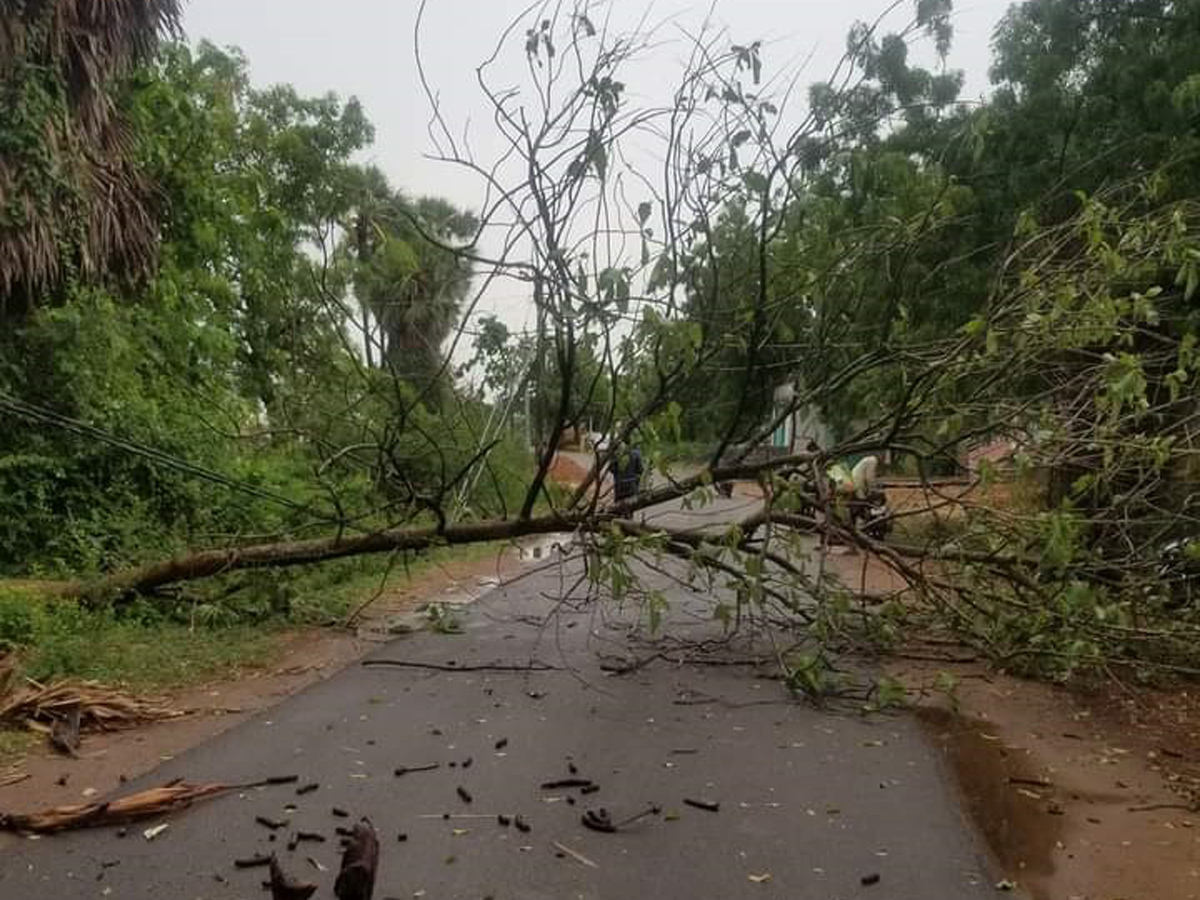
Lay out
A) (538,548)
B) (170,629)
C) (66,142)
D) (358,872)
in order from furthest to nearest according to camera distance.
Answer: (538,548) → (66,142) → (170,629) → (358,872)

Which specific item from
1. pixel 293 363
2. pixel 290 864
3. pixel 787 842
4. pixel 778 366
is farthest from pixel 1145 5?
pixel 290 864

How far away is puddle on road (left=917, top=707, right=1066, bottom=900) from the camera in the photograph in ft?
13.3

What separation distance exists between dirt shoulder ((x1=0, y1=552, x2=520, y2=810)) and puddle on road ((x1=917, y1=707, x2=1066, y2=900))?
3.80m

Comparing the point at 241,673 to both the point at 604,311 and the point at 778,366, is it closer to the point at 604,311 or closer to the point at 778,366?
the point at 604,311

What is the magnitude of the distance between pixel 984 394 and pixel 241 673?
5295 millimetres

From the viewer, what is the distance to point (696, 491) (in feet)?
23.7

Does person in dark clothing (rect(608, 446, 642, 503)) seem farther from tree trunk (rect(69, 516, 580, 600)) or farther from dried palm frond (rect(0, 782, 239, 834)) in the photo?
dried palm frond (rect(0, 782, 239, 834))

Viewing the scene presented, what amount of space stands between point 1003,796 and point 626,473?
3.43m

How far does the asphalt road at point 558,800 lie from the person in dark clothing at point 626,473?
4.35 ft

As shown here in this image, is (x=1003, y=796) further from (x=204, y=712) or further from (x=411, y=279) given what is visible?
(x=411, y=279)

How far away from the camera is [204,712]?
6.13 meters

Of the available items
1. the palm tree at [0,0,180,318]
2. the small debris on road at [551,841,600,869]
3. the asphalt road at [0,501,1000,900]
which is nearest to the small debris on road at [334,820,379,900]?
the asphalt road at [0,501,1000,900]

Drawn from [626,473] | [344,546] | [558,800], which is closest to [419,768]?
[558,800]

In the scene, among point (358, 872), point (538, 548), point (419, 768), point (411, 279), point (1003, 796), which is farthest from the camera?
point (538, 548)
